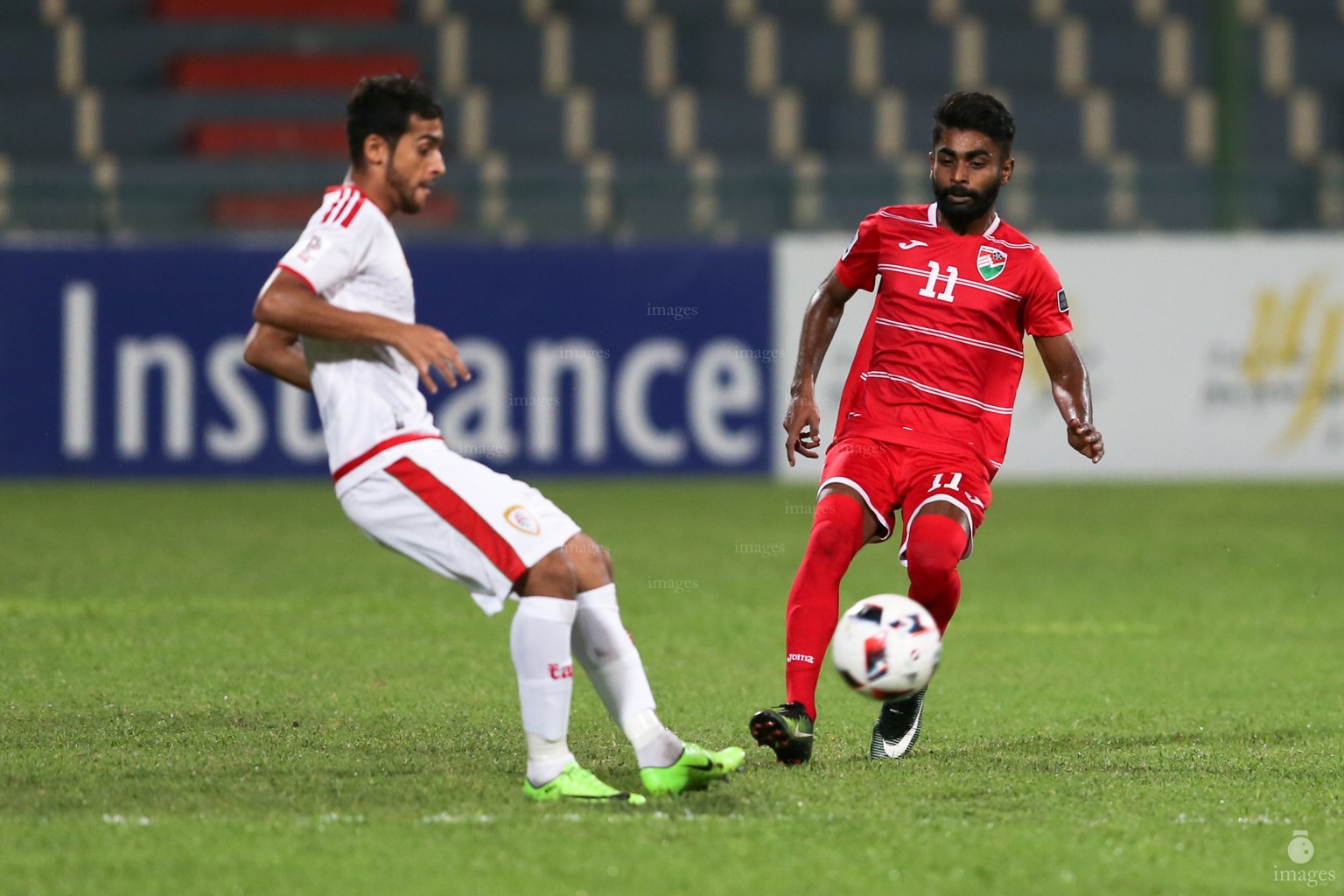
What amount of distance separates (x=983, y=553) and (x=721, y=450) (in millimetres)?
3760

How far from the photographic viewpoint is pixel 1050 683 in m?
6.61

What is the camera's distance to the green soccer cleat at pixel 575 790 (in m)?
4.41

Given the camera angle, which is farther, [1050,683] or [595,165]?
[595,165]

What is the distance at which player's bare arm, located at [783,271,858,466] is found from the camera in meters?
5.40

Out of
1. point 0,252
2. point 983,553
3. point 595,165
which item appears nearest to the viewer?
point 983,553

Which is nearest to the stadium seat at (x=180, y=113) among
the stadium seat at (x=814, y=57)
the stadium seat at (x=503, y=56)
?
the stadium seat at (x=503, y=56)

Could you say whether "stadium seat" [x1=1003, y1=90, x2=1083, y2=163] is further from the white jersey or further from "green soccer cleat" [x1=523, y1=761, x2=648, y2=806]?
"green soccer cleat" [x1=523, y1=761, x2=648, y2=806]

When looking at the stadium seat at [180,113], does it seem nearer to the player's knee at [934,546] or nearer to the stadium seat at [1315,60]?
the stadium seat at [1315,60]

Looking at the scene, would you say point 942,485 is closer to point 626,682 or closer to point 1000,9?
point 626,682

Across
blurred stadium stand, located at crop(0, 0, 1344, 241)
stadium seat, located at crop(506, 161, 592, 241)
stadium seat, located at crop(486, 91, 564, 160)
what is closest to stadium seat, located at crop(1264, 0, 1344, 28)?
blurred stadium stand, located at crop(0, 0, 1344, 241)

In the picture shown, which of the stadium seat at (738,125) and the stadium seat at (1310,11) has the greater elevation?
the stadium seat at (1310,11)

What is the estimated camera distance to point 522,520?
14.3 ft

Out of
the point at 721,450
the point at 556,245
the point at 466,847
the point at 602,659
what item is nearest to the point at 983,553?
the point at 721,450

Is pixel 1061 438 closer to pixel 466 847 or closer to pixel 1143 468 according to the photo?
pixel 1143 468
